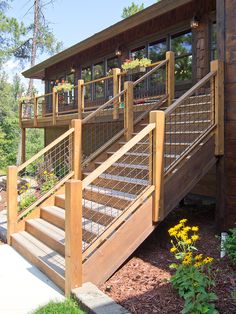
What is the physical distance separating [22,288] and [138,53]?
8.60 m

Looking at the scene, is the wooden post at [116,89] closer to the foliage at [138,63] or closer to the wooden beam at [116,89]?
the wooden beam at [116,89]

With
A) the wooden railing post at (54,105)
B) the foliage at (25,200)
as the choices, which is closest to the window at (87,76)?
the wooden railing post at (54,105)

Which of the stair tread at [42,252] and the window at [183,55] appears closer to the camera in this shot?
the stair tread at [42,252]

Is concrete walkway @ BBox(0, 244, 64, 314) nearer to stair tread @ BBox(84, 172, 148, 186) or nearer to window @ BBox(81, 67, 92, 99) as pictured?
stair tread @ BBox(84, 172, 148, 186)

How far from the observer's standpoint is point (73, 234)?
12.6ft

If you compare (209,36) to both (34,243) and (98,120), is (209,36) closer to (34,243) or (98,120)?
(98,120)

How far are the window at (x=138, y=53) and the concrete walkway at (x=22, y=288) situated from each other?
7615 mm

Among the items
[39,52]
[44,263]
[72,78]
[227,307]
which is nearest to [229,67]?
[227,307]

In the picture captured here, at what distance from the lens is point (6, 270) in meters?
4.66

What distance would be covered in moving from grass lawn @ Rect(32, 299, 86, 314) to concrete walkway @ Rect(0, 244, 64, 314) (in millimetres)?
147

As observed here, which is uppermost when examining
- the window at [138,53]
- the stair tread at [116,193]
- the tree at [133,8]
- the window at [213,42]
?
the tree at [133,8]

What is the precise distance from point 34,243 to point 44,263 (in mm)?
851

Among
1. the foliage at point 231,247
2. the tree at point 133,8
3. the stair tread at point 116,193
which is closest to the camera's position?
the foliage at point 231,247

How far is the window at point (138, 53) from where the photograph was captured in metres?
10.9
